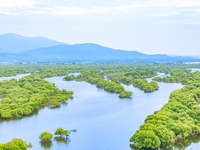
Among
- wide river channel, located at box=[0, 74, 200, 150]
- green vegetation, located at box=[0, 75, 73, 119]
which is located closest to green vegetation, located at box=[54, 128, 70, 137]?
wide river channel, located at box=[0, 74, 200, 150]

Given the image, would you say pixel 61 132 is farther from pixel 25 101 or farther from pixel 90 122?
pixel 25 101

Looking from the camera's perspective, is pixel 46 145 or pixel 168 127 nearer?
pixel 46 145

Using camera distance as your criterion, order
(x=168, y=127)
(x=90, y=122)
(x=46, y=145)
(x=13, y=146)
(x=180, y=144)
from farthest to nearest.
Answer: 1. (x=90, y=122)
2. (x=168, y=127)
3. (x=46, y=145)
4. (x=180, y=144)
5. (x=13, y=146)

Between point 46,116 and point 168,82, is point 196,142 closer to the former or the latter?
point 46,116

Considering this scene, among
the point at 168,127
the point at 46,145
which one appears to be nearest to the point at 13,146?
the point at 46,145

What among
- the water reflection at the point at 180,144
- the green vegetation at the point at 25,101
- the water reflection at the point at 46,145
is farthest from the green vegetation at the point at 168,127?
the green vegetation at the point at 25,101

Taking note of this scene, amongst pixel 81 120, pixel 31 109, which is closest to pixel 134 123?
pixel 81 120

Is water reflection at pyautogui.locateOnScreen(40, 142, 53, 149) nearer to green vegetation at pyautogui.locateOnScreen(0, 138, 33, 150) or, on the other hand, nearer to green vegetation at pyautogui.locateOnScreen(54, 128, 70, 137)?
green vegetation at pyautogui.locateOnScreen(54, 128, 70, 137)

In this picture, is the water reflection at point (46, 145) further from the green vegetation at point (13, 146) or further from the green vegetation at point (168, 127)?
the green vegetation at point (168, 127)
